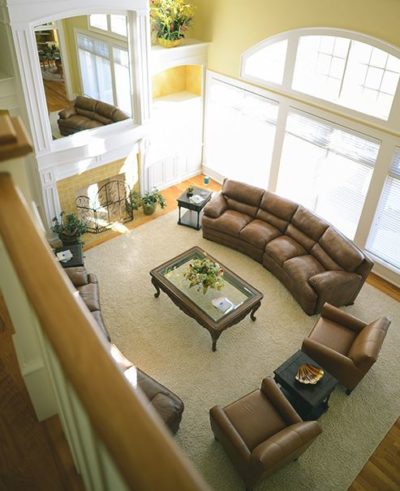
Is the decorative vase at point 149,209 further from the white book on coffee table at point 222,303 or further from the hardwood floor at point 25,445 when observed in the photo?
the hardwood floor at point 25,445

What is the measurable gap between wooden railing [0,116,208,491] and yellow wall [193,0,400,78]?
6.80m

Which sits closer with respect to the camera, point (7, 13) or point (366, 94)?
point (7, 13)

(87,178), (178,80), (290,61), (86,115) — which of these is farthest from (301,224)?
(178,80)

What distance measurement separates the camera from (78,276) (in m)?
6.61

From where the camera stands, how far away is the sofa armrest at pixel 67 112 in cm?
748

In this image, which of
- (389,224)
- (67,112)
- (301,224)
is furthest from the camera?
(301,224)

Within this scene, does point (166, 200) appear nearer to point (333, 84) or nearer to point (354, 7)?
point (333, 84)

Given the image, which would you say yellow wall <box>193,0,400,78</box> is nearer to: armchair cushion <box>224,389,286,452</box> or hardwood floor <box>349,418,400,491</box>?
armchair cushion <box>224,389,286,452</box>

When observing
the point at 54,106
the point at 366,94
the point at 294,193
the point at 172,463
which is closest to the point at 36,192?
the point at 54,106

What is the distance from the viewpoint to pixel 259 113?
8922 mm

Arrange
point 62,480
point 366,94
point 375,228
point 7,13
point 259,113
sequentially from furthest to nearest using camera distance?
point 259,113 → point 375,228 → point 366,94 → point 7,13 → point 62,480

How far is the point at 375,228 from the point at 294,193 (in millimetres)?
1900

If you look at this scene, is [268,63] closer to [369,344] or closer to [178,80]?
[178,80]

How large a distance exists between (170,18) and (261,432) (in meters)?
7.71
